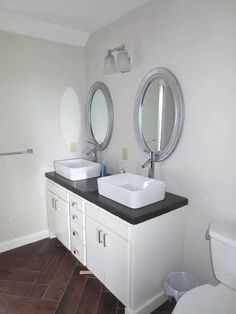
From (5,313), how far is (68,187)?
101cm

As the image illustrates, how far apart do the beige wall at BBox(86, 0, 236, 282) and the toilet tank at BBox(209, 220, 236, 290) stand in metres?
0.15

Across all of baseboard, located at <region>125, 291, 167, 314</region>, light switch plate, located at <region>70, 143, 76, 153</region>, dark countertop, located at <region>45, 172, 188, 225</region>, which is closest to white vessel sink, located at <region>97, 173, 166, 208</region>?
dark countertop, located at <region>45, 172, 188, 225</region>

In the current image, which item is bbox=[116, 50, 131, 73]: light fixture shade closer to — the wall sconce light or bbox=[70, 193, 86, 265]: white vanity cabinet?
the wall sconce light

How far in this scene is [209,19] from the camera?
1.42 metres

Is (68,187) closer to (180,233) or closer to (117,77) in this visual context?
(180,233)

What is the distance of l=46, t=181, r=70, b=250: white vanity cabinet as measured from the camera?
7.03ft

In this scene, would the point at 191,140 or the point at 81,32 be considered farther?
the point at 81,32

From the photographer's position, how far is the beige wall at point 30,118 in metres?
2.18

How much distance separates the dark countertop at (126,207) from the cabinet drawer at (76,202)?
60 millimetres

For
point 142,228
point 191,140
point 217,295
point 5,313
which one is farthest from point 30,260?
point 191,140

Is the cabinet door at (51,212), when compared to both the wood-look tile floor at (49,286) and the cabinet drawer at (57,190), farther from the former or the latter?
the wood-look tile floor at (49,286)

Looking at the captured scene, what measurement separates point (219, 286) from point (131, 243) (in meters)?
0.56

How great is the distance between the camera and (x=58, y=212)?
229 centimetres

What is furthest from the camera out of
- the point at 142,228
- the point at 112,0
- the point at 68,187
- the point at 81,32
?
the point at 81,32
